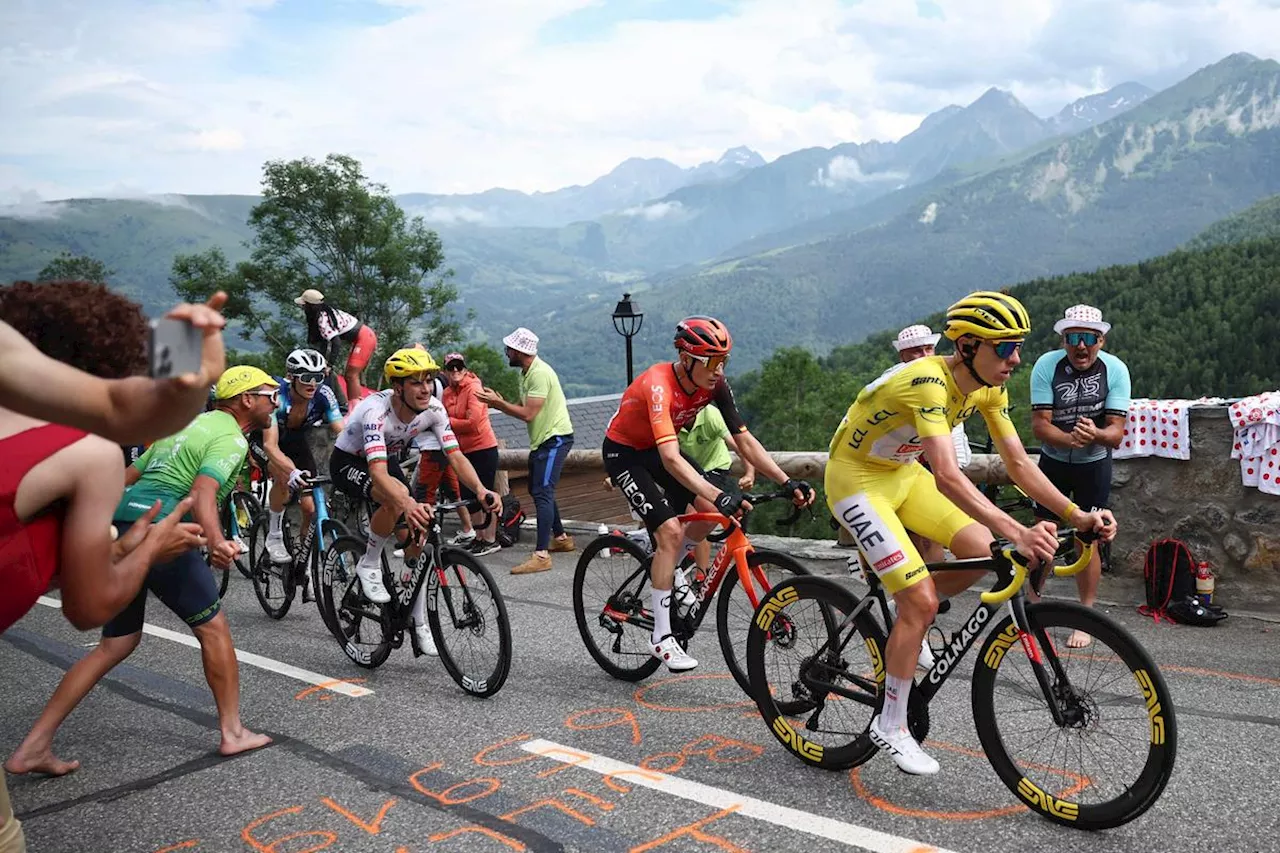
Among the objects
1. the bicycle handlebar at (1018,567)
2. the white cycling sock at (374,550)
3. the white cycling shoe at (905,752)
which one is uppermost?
the bicycle handlebar at (1018,567)

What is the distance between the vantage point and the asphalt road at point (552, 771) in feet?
12.6

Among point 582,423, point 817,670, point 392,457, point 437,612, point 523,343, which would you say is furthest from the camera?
A: point 582,423

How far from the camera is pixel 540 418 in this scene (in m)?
10.2

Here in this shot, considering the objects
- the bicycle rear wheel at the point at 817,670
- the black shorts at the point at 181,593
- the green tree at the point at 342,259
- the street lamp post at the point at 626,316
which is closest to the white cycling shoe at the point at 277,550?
the black shorts at the point at 181,593

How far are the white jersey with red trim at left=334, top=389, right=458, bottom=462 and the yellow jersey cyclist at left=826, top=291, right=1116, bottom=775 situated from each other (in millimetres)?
2854

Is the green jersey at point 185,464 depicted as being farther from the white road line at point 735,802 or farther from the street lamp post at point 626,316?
the street lamp post at point 626,316

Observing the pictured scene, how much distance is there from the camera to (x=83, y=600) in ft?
9.09

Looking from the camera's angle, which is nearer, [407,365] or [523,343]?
[407,365]

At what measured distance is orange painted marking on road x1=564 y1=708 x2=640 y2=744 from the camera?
510 centimetres

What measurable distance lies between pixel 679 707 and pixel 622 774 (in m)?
0.97

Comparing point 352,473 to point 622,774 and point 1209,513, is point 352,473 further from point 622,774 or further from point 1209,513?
point 1209,513

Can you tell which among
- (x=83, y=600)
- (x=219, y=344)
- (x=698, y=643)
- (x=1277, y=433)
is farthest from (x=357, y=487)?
(x=1277, y=433)

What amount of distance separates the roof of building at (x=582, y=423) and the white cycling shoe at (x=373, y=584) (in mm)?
24905

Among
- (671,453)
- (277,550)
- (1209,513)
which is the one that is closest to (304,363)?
(277,550)
